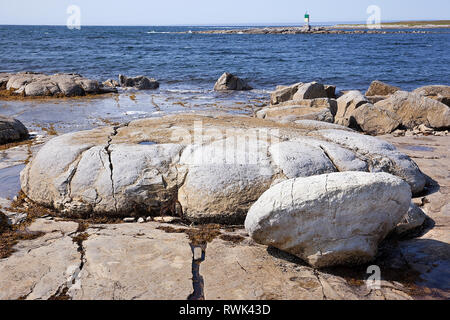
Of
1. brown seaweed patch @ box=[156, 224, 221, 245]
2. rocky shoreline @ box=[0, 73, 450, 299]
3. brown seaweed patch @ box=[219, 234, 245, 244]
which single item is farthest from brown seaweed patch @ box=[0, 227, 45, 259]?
brown seaweed patch @ box=[219, 234, 245, 244]

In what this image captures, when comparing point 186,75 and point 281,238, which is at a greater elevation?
point 186,75

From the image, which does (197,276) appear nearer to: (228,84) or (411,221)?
(411,221)

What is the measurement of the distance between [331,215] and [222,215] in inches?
60.3

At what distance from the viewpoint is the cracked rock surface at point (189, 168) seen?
5.04m

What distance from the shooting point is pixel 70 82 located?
16.4 m

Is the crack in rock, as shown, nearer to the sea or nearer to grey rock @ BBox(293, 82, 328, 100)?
the sea

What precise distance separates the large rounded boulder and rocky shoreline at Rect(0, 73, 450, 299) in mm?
11

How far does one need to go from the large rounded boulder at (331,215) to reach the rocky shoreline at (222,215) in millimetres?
11

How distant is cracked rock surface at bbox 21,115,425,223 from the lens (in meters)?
5.04

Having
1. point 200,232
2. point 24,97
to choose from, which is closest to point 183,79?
point 24,97

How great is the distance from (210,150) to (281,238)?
6.08ft
